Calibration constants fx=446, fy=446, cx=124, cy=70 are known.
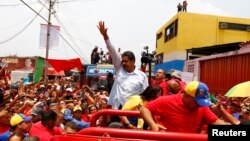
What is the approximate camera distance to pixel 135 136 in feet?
10.1

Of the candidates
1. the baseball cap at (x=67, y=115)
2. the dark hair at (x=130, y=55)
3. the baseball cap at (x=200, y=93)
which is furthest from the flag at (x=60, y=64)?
the baseball cap at (x=200, y=93)

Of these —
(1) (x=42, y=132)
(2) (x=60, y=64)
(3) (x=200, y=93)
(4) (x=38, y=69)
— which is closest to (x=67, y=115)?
(1) (x=42, y=132)

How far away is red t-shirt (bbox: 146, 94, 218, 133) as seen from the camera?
160 inches

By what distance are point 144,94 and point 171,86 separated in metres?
0.90

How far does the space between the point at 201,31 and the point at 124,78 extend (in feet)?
98.0

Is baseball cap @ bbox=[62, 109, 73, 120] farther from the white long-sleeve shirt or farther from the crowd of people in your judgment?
the white long-sleeve shirt

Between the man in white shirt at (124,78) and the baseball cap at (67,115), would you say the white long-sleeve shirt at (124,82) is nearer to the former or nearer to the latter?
the man in white shirt at (124,78)

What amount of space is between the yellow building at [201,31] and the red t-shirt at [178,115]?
95.1 ft

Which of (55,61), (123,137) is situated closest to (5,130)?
(123,137)

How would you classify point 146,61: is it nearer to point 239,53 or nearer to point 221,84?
point 239,53

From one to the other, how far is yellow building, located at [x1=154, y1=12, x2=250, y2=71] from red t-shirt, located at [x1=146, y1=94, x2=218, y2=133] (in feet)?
95.1

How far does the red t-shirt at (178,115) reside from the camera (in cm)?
406

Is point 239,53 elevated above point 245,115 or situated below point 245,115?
above

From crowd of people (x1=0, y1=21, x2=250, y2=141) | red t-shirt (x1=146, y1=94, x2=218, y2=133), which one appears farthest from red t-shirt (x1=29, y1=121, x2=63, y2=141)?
red t-shirt (x1=146, y1=94, x2=218, y2=133)
